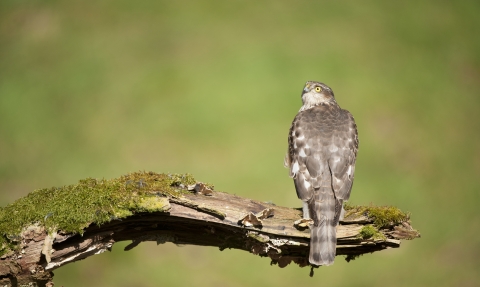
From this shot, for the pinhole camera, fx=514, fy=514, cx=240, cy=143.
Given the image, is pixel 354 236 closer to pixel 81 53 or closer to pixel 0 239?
pixel 0 239

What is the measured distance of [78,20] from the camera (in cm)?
1023

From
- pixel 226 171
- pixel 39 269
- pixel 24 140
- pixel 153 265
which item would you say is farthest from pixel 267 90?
pixel 39 269

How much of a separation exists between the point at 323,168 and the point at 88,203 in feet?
7.36

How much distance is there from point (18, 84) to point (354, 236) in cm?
765

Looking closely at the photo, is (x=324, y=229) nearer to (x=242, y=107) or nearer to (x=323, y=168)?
(x=323, y=168)

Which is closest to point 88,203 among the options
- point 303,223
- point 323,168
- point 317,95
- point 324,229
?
point 303,223

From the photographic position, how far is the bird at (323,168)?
4.48 metres

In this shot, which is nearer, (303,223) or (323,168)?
(303,223)

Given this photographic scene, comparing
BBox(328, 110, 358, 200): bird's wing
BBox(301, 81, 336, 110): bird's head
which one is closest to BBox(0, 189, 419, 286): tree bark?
BBox(328, 110, 358, 200): bird's wing

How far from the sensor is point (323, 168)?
200 inches

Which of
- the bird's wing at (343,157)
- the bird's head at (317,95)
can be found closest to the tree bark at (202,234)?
the bird's wing at (343,157)

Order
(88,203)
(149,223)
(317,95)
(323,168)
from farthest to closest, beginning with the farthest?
1. (317,95)
2. (323,168)
3. (149,223)
4. (88,203)

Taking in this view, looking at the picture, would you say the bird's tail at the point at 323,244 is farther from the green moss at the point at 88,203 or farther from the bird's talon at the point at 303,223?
the green moss at the point at 88,203

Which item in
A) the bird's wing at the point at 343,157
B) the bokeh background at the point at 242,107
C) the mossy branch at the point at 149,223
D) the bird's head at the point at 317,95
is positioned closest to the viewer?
the mossy branch at the point at 149,223
